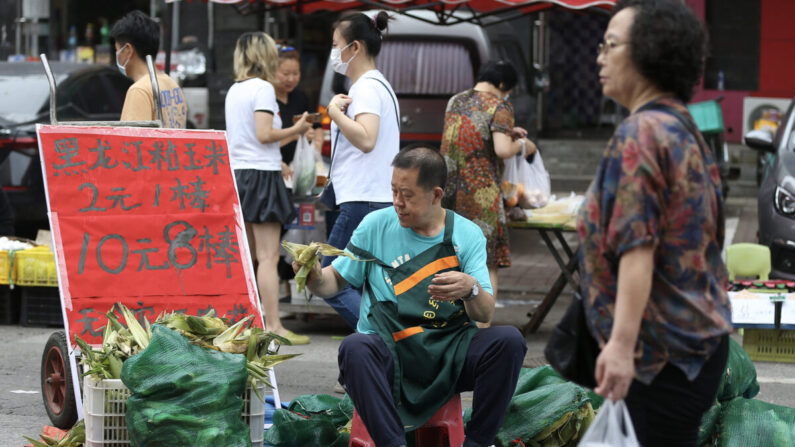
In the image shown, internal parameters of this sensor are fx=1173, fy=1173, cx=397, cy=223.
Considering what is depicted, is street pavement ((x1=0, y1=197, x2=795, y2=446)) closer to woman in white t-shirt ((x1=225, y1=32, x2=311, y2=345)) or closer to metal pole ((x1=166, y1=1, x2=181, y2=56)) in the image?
woman in white t-shirt ((x1=225, y1=32, x2=311, y2=345))

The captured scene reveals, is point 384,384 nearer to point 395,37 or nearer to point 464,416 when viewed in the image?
point 464,416

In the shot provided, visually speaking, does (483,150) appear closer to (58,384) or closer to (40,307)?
(58,384)

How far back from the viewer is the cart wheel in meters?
4.92

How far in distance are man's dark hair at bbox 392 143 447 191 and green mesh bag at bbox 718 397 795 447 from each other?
1401 mm

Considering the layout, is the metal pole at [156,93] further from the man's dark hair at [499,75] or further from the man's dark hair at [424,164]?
the man's dark hair at [499,75]

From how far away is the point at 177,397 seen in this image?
4.06m

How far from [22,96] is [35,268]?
2.37 meters

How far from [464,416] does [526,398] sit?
1.01 feet

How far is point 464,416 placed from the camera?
4742 millimetres

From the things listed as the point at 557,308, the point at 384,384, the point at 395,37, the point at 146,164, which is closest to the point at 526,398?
the point at 384,384

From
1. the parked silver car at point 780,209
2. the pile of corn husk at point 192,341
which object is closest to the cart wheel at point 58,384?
the pile of corn husk at point 192,341

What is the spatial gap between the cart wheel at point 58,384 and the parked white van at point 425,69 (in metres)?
6.11

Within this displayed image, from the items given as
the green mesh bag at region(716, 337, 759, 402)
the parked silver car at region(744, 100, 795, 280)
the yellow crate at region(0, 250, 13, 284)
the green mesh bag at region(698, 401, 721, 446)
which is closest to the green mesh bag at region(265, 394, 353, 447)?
the green mesh bag at region(698, 401, 721, 446)

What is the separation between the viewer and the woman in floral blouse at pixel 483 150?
7062 mm
